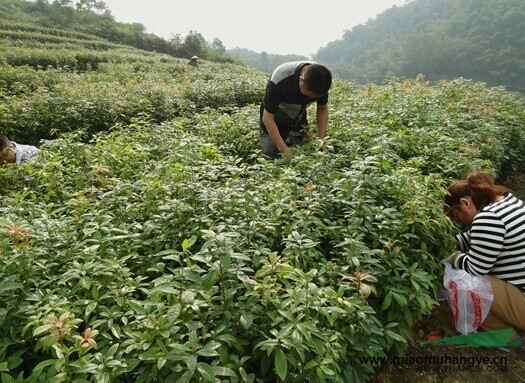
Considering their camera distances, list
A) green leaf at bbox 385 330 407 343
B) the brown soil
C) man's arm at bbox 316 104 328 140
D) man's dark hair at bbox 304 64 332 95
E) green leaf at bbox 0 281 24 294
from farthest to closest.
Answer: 1. man's arm at bbox 316 104 328 140
2. man's dark hair at bbox 304 64 332 95
3. the brown soil
4. green leaf at bbox 385 330 407 343
5. green leaf at bbox 0 281 24 294

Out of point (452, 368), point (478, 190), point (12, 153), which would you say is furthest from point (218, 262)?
point (12, 153)

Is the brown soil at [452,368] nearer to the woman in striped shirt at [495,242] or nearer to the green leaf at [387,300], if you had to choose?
the woman in striped shirt at [495,242]

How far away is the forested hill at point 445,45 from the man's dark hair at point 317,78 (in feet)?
81.2

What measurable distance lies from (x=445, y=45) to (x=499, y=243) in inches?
1930

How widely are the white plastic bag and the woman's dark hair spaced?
0.54 m

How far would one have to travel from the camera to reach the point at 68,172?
126 inches

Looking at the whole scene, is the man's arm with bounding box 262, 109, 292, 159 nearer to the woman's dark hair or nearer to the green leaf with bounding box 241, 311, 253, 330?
the woman's dark hair

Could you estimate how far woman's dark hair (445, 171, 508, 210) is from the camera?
2.47 metres

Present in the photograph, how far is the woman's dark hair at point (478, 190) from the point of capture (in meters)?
2.47

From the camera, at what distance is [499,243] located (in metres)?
2.28

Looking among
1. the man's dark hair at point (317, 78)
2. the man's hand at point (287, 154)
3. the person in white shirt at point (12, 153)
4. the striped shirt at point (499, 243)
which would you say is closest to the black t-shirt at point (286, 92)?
the man's dark hair at point (317, 78)

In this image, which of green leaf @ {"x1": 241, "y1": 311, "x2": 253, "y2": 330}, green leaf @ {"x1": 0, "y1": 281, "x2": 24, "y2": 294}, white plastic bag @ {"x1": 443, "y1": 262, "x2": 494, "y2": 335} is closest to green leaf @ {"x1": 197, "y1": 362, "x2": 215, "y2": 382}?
green leaf @ {"x1": 241, "y1": 311, "x2": 253, "y2": 330}

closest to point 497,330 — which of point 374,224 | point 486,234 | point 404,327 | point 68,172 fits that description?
point 486,234

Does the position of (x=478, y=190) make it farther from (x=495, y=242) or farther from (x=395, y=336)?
(x=395, y=336)
